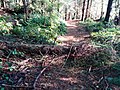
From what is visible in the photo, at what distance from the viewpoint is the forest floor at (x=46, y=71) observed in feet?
16.7

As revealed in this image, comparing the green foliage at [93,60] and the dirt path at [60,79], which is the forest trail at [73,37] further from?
the dirt path at [60,79]

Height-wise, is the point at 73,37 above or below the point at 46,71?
below

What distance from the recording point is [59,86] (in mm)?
5223

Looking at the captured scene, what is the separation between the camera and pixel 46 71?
19.3 feet

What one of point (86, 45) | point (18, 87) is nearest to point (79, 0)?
point (86, 45)

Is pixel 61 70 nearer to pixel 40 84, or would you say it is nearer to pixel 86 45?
pixel 40 84

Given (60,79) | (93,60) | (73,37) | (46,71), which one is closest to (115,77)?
(93,60)

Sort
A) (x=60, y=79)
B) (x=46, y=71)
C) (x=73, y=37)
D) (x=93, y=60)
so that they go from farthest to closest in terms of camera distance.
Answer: (x=73, y=37) < (x=93, y=60) < (x=46, y=71) < (x=60, y=79)

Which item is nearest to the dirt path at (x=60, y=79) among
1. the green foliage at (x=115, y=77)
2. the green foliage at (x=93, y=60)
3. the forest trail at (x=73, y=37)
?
the green foliage at (x=93, y=60)

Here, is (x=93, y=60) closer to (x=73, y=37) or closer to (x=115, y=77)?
(x=115, y=77)

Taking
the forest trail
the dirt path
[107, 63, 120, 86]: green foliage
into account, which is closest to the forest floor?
the dirt path

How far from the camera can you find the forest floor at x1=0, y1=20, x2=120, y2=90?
16.7ft

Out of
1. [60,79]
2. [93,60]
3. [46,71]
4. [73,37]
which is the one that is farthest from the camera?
[73,37]

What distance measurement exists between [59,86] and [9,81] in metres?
1.29
